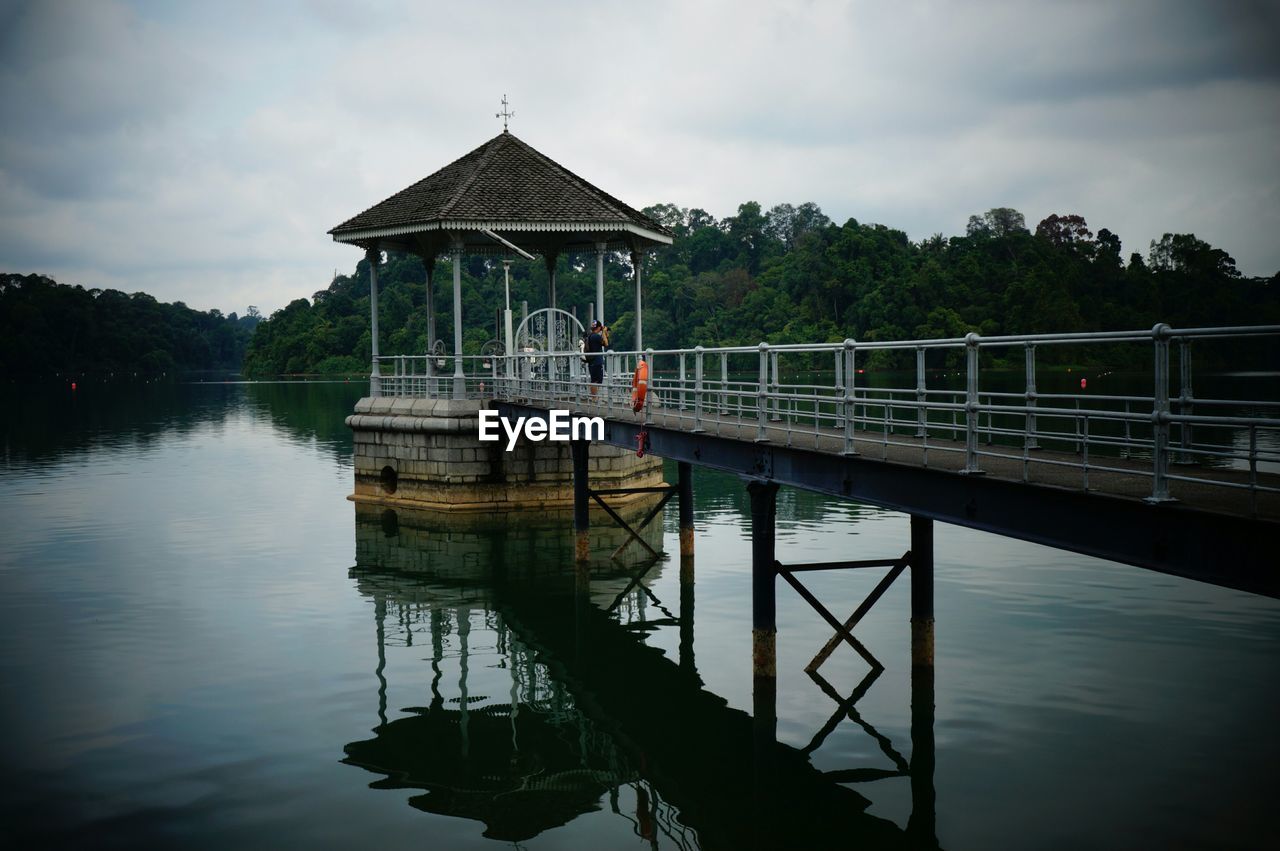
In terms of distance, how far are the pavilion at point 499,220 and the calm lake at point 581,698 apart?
757 centimetres

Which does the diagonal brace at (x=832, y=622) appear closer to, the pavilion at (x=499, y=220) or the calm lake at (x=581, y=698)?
the calm lake at (x=581, y=698)

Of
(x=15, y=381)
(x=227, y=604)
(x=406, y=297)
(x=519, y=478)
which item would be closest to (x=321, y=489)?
(x=519, y=478)

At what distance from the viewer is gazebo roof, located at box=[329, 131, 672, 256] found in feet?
93.7

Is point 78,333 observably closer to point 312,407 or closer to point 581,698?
point 312,407

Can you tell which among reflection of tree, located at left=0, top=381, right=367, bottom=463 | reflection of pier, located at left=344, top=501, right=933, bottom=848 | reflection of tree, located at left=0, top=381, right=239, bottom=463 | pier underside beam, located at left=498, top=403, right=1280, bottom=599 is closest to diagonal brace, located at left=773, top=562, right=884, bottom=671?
reflection of pier, located at left=344, top=501, right=933, bottom=848

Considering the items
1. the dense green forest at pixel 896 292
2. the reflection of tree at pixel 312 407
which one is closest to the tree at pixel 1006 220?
the dense green forest at pixel 896 292

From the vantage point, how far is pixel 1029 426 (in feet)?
32.9

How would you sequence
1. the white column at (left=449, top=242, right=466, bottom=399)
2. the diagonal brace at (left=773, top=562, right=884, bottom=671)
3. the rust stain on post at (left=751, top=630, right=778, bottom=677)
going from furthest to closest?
the white column at (left=449, top=242, right=466, bottom=399), the diagonal brace at (left=773, top=562, right=884, bottom=671), the rust stain on post at (left=751, top=630, right=778, bottom=677)

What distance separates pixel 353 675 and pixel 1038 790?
31.2ft

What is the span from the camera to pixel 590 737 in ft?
45.6

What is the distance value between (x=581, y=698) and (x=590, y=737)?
64.2 inches

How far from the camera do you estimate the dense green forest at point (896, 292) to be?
82.4 m

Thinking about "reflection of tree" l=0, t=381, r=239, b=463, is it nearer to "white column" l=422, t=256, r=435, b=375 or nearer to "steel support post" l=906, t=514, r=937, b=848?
"white column" l=422, t=256, r=435, b=375

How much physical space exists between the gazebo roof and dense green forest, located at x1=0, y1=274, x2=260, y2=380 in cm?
12793
